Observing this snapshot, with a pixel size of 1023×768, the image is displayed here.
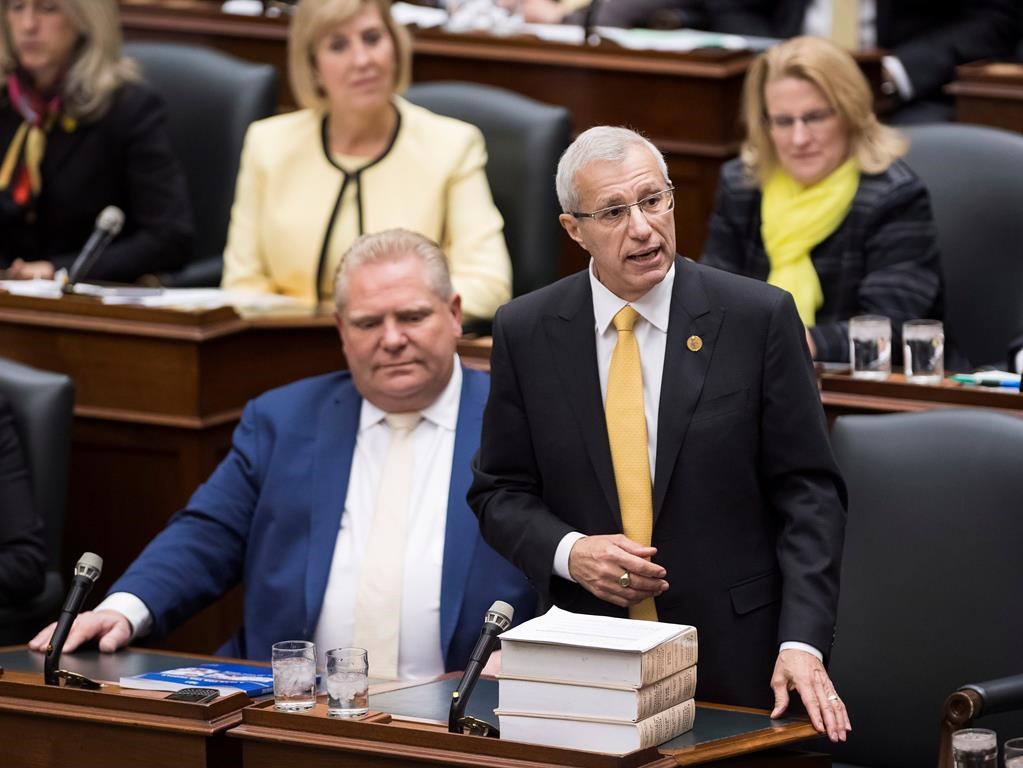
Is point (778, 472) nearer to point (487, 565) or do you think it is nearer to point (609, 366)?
point (609, 366)

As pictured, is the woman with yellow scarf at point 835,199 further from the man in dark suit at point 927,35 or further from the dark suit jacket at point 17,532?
the dark suit jacket at point 17,532

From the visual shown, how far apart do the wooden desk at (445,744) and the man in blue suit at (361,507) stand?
0.71 meters

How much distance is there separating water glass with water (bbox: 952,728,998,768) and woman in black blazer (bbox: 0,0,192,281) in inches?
118

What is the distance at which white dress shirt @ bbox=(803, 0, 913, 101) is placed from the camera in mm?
5180

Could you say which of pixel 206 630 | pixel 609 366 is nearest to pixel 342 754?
pixel 609 366

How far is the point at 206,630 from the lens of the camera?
12.9 feet

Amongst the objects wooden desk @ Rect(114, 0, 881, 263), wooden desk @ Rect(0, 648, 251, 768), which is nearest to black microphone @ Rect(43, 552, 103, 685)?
wooden desk @ Rect(0, 648, 251, 768)

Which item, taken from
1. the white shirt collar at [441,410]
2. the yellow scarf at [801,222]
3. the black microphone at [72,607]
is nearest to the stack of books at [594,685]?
the black microphone at [72,607]

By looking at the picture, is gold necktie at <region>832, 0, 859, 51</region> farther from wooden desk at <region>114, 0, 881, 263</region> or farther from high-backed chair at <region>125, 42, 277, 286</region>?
high-backed chair at <region>125, 42, 277, 286</region>

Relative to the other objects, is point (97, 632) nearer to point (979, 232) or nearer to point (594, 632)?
point (594, 632)

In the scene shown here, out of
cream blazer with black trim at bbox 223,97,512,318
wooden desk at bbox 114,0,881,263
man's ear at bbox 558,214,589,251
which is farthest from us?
wooden desk at bbox 114,0,881,263

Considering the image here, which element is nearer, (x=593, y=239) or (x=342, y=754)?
(x=342, y=754)

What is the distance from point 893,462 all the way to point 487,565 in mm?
671

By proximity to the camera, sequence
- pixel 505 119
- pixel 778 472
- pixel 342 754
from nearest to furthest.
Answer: pixel 342 754 < pixel 778 472 < pixel 505 119
